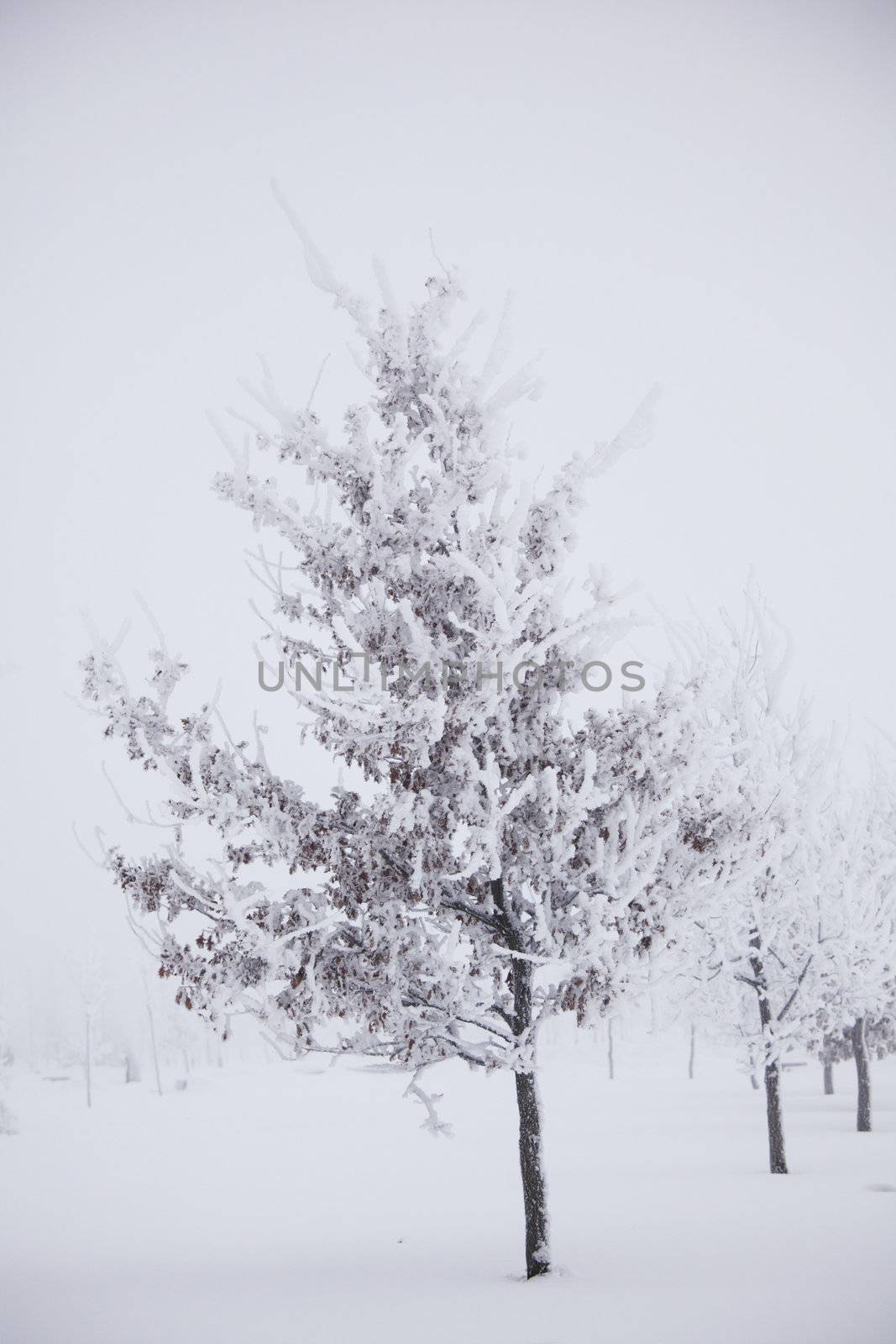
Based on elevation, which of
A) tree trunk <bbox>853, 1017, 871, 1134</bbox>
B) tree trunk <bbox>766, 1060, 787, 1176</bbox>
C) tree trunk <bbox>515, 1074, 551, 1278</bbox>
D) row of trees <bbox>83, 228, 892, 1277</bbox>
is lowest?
tree trunk <bbox>853, 1017, 871, 1134</bbox>

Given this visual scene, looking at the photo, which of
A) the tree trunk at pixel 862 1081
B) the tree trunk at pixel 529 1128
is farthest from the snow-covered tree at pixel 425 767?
the tree trunk at pixel 862 1081

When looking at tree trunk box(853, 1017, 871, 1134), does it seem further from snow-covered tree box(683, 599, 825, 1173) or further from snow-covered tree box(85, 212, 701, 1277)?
snow-covered tree box(85, 212, 701, 1277)

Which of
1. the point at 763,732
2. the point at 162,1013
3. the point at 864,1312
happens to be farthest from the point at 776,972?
the point at 162,1013

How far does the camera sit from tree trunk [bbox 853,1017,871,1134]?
18.2 metres

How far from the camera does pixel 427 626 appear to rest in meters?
7.57

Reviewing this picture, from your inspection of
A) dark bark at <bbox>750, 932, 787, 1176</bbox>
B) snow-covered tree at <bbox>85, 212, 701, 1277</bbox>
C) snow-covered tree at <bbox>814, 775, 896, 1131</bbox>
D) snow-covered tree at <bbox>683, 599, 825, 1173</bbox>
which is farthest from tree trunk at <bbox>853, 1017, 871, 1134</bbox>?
snow-covered tree at <bbox>85, 212, 701, 1277</bbox>

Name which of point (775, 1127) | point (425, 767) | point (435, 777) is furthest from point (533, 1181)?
point (775, 1127)

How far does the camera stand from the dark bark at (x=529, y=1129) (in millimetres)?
7336

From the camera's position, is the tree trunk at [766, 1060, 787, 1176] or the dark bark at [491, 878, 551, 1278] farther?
the tree trunk at [766, 1060, 787, 1176]

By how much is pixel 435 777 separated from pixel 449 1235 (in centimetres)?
662

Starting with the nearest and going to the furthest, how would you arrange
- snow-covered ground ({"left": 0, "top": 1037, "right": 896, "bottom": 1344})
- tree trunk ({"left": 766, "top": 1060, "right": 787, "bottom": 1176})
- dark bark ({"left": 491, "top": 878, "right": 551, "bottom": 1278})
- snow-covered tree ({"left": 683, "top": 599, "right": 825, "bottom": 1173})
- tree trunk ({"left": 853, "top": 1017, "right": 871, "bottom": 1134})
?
1. snow-covered ground ({"left": 0, "top": 1037, "right": 896, "bottom": 1344})
2. dark bark ({"left": 491, "top": 878, "right": 551, "bottom": 1278})
3. snow-covered tree ({"left": 683, "top": 599, "right": 825, "bottom": 1173})
4. tree trunk ({"left": 766, "top": 1060, "right": 787, "bottom": 1176})
5. tree trunk ({"left": 853, "top": 1017, "right": 871, "bottom": 1134})

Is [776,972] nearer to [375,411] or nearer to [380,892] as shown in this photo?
[380,892]

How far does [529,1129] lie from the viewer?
24.4ft

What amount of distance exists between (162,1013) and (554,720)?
78213 mm
